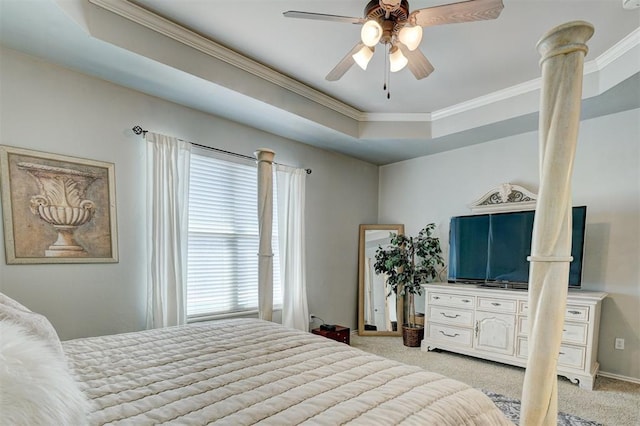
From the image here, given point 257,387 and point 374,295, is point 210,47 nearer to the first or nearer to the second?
point 257,387

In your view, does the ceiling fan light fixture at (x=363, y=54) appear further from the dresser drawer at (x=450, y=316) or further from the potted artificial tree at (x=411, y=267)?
the dresser drawer at (x=450, y=316)

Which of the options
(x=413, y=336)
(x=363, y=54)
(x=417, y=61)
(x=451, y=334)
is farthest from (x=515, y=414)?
(x=363, y=54)

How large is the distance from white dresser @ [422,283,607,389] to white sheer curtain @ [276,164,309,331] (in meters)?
1.52

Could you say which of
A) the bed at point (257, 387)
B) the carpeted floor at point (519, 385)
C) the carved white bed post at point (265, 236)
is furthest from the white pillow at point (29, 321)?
the carpeted floor at point (519, 385)

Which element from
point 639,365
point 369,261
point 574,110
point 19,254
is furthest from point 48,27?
point 639,365

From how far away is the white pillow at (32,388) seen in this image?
699 mm

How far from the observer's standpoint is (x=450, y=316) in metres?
3.74

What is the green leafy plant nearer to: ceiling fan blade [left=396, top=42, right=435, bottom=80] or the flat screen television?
the flat screen television

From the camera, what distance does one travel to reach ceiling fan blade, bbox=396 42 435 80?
85.2 inches

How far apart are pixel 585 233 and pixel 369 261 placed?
8.29ft

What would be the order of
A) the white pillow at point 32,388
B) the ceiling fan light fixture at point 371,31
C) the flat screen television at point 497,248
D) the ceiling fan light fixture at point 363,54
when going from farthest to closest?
1. the flat screen television at point 497,248
2. the ceiling fan light fixture at point 363,54
3. the ceiling fan light fixture at point 371,31
4. the white pillow at point 32,388

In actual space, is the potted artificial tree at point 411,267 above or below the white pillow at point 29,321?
below

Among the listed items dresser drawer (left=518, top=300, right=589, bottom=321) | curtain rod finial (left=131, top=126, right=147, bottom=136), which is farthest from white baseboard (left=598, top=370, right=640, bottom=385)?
curtain rod finial (left=131, top=126, right=147, bottom=136)

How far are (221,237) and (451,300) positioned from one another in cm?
266
